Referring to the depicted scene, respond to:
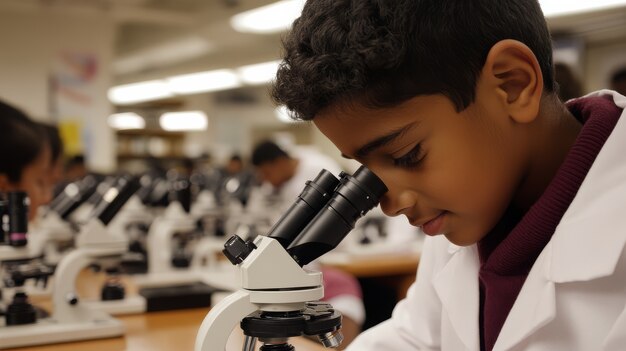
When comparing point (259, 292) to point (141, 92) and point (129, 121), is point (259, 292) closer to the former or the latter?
point (141, 92)

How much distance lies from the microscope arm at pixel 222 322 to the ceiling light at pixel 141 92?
10.2 metres

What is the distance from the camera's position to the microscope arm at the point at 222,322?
781 mm

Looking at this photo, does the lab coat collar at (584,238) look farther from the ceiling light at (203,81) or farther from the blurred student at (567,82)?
the ceiling light at (203,81)

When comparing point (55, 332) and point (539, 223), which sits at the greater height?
point (539, 223)

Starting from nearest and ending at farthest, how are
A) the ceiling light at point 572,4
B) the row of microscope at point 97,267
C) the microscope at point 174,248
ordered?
the row of microscope at point 97,267 < the microscope at point 174,248 < the ceiling light at point 572,4

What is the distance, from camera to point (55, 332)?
1614 millimetres

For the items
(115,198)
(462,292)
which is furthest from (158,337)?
(462,292)

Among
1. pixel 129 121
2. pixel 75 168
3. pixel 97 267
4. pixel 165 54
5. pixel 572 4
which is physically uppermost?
pixel 165 54

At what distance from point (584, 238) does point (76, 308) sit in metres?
1.41

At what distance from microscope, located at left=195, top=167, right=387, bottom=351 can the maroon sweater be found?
0.80 feet

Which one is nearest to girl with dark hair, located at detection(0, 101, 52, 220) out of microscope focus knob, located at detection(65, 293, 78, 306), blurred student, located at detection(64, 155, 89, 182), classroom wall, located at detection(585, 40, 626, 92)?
microscope focus knob, located at detection(65, 293, 78, 306)

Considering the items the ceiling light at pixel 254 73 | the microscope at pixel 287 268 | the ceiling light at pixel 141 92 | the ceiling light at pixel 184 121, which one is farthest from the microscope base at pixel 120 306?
the ceiling light at pixel 184 121

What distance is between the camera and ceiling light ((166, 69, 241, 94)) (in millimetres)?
9586

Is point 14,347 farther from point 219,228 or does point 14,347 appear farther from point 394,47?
point 219,228
